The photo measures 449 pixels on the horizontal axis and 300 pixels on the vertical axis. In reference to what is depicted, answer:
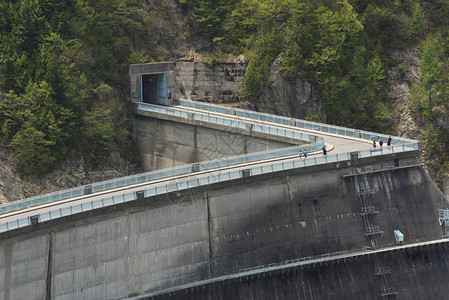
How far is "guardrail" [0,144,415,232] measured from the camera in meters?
42.2

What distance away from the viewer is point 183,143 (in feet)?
213

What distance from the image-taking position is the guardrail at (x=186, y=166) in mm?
45034

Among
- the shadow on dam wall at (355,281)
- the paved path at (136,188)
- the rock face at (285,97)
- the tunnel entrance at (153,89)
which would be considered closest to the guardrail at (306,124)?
the paved path at (136,188)

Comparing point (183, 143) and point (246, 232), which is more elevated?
point (183, 143)

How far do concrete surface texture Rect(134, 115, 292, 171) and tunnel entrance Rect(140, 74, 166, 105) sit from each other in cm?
418

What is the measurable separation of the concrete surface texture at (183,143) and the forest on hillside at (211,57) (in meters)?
2.36

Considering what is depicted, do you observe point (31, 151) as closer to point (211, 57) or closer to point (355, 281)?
point (211, 57)

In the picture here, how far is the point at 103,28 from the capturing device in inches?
2719

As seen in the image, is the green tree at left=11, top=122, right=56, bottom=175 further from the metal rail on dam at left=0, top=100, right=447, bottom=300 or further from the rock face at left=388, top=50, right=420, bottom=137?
the rock face at left=388, top=50, right=420, bottom=137

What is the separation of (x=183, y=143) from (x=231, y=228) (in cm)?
1971

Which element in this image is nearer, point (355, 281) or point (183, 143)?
point (355, 281)

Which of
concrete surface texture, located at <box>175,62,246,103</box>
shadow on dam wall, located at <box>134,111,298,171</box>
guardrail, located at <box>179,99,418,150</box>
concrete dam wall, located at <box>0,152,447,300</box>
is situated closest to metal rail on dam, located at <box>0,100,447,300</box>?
concrete dam wall, located at <box>0,152,447,300</box>

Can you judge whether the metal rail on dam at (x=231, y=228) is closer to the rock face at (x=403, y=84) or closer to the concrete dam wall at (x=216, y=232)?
the concrete dam wall at (x=216, y=232)

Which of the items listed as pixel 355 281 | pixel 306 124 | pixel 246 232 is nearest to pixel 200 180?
pixel 246 232
